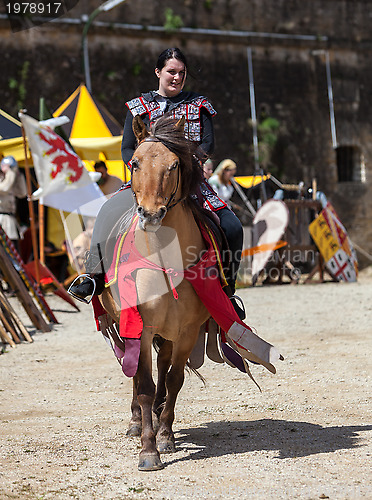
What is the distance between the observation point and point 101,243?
5129 mm

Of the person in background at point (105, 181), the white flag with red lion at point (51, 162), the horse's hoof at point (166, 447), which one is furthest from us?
the person in background at point (105, 181)

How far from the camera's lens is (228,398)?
6.23 m

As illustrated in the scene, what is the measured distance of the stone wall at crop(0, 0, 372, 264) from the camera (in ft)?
69.5

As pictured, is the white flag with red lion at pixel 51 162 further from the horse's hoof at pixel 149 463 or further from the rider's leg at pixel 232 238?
the horse's hoof at pixel 149 463

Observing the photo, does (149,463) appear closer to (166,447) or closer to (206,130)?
(166,447)

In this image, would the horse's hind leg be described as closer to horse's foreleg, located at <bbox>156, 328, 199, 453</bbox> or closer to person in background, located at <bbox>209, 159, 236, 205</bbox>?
horse's foreleg, located at <bbox>156, 328, 199, 453</bbox>

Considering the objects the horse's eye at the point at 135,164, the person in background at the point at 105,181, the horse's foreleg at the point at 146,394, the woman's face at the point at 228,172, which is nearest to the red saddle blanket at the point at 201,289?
the horse's foreleg at the point at 146,394

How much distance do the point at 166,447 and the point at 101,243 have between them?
1.32m

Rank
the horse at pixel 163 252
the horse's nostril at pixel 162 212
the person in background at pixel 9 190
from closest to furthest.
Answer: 1. the horse's nostril at pixel 162 212
2. the horse at pixel 163 252
3. the person in background at pixel 9 190

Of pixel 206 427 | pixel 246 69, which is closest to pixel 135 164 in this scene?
pixel 206 427

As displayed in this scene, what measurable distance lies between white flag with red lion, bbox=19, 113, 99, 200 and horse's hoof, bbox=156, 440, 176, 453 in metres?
7.48

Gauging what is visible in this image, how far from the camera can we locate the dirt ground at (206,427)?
402 cm

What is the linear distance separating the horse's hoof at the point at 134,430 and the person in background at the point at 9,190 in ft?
27.6

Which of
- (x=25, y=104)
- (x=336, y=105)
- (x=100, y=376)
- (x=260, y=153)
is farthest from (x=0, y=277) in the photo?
(x=336, y=105)
